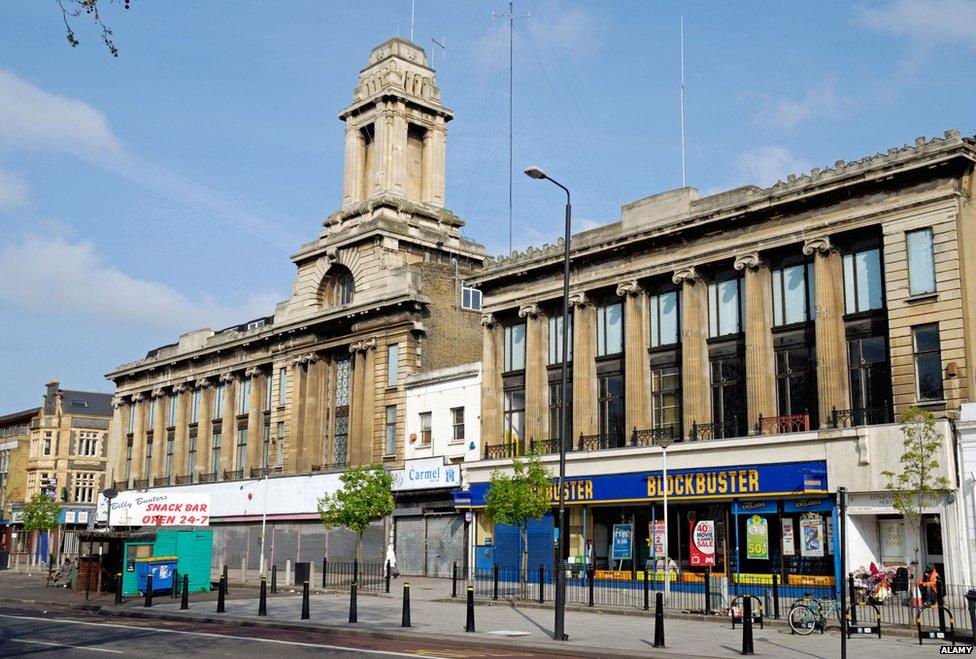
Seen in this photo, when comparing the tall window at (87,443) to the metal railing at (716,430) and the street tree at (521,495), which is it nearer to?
the street tree at (521,495)

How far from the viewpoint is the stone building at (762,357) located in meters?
33.1

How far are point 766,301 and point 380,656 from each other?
24.1 m

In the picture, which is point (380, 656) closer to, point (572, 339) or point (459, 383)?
point (572, 339)

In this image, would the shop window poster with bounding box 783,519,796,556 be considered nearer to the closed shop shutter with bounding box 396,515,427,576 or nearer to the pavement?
the pavement

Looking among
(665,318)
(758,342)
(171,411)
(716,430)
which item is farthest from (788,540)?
(171,411)

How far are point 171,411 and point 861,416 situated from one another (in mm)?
55172

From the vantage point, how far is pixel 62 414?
103875 millimetres


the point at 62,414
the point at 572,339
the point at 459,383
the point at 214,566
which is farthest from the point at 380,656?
the point at 62,414

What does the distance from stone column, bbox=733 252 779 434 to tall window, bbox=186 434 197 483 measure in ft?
152

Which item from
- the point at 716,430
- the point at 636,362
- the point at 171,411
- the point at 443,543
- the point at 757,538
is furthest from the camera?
the point at 171,411

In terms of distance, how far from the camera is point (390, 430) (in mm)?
54094

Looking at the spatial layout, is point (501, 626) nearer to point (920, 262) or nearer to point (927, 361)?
point (927, 361)

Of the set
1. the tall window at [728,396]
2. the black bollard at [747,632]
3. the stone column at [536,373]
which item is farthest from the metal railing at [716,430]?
the black bollard at [747,632]

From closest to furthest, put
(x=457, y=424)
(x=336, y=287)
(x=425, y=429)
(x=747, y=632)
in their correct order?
(x=747, y=632) < (x=457, y=424) < (x=425, y=429) < (x=336, y=287)
